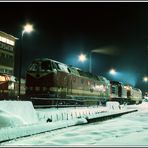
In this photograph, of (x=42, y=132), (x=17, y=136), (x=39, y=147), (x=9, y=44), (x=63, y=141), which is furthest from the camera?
(x=9, y=44)

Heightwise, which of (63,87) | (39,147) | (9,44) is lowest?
(39,147)

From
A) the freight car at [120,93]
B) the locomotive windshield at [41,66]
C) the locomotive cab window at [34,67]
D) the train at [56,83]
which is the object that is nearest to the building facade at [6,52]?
the freight car at [120,93]

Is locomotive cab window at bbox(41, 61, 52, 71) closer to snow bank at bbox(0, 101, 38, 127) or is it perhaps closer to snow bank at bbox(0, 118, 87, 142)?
snow bank at bbox(0, 118, 87, 142)

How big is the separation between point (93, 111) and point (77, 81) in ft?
29.3

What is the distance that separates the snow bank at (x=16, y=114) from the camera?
15.4 m

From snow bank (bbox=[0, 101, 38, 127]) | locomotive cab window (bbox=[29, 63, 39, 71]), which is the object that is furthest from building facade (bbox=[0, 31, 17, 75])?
snow bank (bbox=[0, 101, 38, 127])

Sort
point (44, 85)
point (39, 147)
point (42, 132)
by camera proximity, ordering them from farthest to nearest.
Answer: point (44, 85) → point (42, 132) → point (39, 147)

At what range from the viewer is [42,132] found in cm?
1639

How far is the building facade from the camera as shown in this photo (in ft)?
281

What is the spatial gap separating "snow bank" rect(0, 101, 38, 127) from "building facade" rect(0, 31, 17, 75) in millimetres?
66582

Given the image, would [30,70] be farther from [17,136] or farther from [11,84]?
[17,136]

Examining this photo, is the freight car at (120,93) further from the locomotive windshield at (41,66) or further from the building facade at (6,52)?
the building facade at (6,52)

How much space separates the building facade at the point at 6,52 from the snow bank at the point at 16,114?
66582mm

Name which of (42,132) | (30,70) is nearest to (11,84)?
(30,70)
